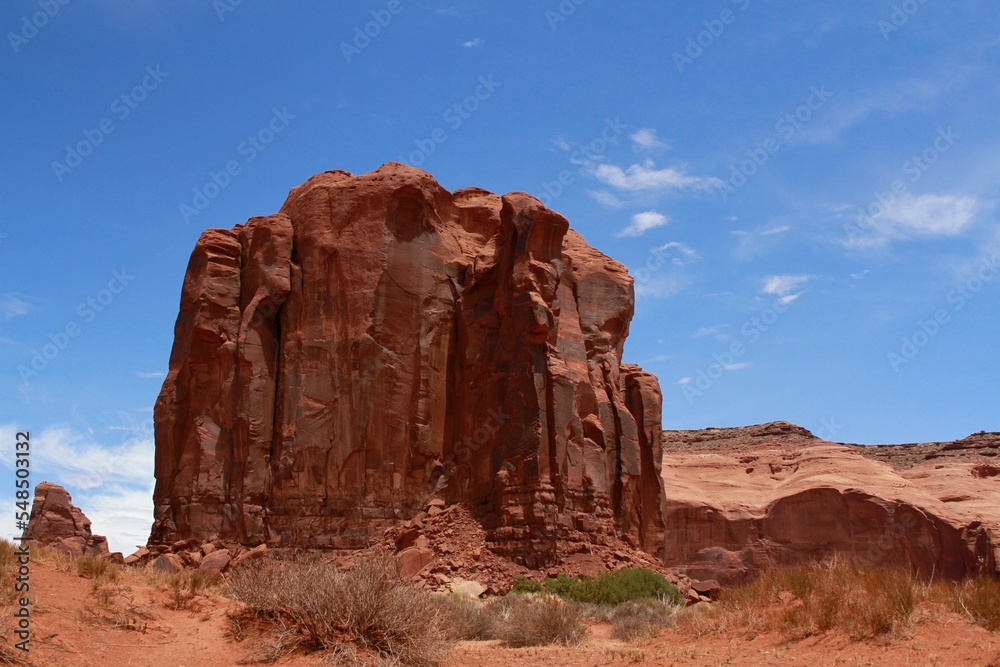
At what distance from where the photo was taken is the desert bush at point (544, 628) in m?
16.7

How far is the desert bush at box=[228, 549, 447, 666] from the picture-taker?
41.3 feet

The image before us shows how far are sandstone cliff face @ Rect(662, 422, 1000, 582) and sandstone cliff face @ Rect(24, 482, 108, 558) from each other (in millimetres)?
29296

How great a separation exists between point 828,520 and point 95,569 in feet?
161

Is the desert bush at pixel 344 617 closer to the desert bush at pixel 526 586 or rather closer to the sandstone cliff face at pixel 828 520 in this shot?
the desert bush at pixel 526 586

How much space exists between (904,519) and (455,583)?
37.7 metres

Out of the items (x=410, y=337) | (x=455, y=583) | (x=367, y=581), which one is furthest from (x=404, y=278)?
(x=367, y=581)

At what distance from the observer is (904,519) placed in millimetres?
53938

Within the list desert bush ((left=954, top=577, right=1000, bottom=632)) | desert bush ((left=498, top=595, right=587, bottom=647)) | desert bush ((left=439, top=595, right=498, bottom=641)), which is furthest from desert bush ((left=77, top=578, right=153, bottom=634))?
desert bush ((left=954, top=577, right=1000, bottom=632))

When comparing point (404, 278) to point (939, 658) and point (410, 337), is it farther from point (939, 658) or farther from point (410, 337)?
point (939, 658)

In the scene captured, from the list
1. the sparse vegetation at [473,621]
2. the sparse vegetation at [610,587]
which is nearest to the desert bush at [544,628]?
the sparse vegetation at [473,621]

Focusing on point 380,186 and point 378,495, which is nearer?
point 378,495

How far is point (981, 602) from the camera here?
1139 cm

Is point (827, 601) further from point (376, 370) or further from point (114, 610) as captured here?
point (376, 370)

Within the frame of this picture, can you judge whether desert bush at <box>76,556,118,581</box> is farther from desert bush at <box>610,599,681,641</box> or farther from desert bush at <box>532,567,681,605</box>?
desert bush at <box>532,567,681,605</box>
